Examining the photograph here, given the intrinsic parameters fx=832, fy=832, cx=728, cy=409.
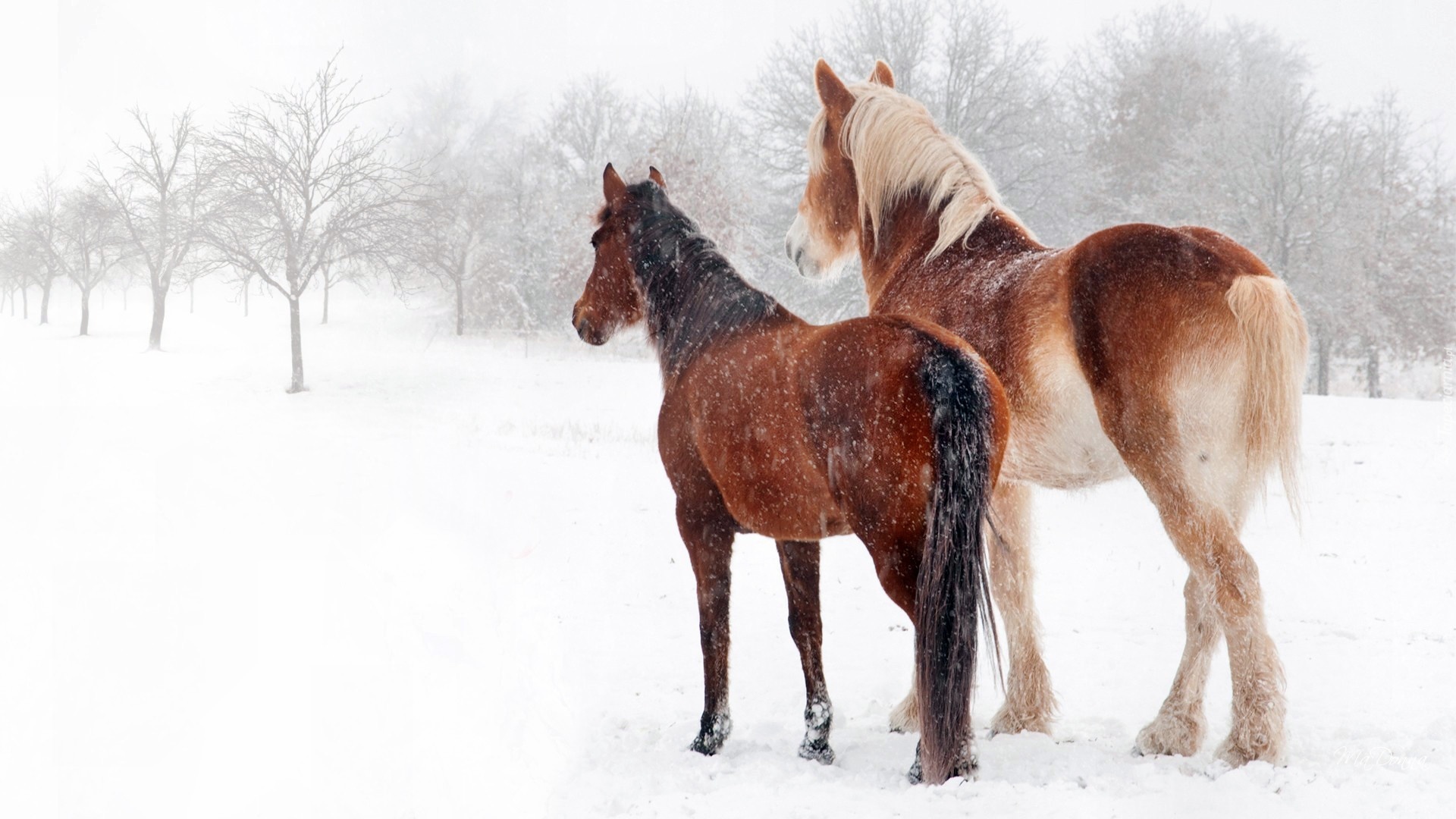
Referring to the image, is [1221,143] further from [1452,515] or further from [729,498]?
[729,498]

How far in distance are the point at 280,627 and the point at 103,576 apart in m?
1.31

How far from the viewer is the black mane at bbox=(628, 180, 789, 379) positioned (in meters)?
3.25

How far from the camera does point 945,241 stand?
372 centimetres

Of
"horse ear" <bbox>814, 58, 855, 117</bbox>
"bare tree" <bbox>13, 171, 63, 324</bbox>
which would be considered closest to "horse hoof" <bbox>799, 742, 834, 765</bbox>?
"horse ear" <bbox>814, 58, 855, 117</bbox>

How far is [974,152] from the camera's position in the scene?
14.9m

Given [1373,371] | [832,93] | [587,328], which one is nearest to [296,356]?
[587,328]

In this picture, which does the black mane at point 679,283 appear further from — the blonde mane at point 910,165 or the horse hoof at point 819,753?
the horse hoof at point 819,753

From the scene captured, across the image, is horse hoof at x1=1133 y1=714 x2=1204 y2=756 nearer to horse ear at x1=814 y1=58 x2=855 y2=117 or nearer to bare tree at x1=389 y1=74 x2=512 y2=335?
horse ear at x1=814 y1=58 x2=855 y2=117

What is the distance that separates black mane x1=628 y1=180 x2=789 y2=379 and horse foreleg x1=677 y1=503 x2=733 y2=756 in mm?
606

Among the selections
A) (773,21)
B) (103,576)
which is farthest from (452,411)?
(773,21)

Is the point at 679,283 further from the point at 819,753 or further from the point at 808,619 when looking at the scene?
the point at 819,753

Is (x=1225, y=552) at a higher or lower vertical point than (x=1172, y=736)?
higher

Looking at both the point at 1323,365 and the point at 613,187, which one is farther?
the point at 1323,365

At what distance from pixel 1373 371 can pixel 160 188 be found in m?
24.1
